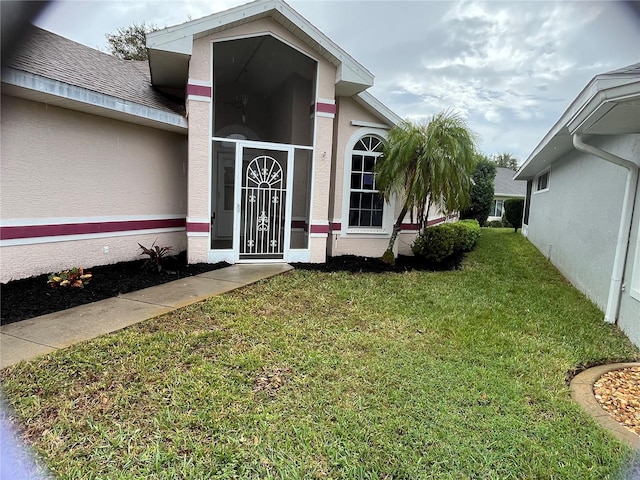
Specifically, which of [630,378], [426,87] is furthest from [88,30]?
[426,87]

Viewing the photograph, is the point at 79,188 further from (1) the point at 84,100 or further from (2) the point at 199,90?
Answer: (2) the point at 199,90

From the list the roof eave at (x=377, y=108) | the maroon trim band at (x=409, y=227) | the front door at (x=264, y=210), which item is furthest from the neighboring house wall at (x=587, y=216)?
the front door at (x=264, y=210)

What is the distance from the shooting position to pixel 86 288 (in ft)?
18.2

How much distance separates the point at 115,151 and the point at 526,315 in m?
7.65

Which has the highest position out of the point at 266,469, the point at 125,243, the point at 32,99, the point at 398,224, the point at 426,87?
the point at 426,87

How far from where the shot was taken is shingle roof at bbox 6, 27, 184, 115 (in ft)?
17.8

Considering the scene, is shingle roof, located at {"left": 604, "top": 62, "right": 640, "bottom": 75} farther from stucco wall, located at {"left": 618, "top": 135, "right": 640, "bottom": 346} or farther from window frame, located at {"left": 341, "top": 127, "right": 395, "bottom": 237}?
window frame, located at {"left": 341, "top": 127, "right": 395, "bottom": 237}

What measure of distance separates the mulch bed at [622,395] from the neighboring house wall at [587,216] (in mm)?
1881

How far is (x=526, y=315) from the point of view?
5.44m

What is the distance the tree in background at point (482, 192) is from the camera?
20.6 m

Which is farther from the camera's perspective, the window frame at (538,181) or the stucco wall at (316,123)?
the window frame at (538,181)

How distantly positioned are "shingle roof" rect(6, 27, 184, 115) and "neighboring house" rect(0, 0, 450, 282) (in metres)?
0.04

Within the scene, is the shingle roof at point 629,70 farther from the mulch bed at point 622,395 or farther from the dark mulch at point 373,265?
the dark mulch at point 373,265

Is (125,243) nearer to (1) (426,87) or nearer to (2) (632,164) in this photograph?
(2) (632,164)
